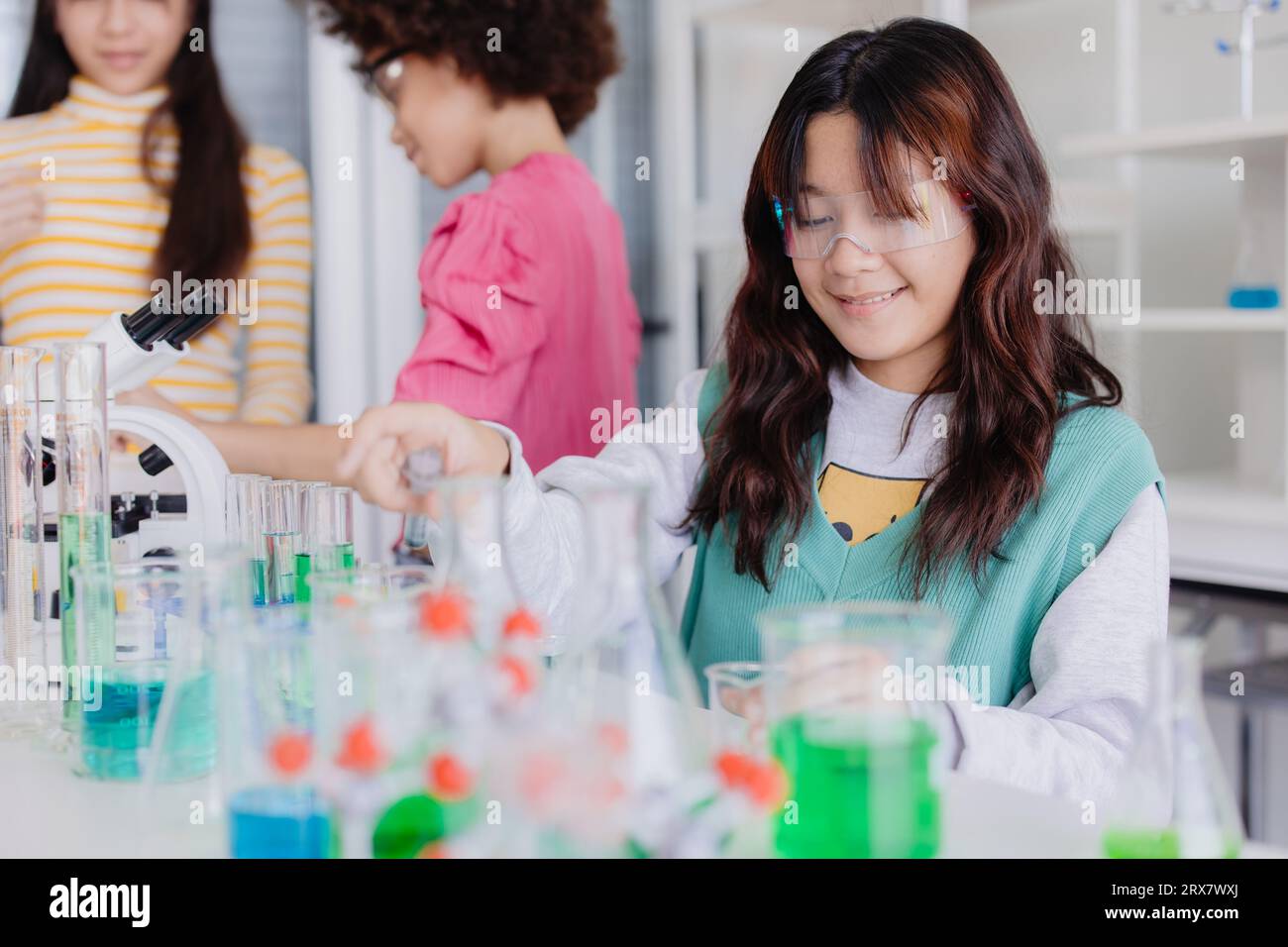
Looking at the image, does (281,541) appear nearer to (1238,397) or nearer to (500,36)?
(500,36)

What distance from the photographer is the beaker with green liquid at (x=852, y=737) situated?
2.28ft

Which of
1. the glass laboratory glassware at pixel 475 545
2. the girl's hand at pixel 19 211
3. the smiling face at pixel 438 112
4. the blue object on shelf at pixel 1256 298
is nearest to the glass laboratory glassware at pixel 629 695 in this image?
the glass laboratory glassware at pixel 475 545

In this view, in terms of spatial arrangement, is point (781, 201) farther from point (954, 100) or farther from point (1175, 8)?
point (1175, 8)

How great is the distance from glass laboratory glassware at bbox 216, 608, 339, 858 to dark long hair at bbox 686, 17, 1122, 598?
0.71 metres

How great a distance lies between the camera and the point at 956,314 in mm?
1372

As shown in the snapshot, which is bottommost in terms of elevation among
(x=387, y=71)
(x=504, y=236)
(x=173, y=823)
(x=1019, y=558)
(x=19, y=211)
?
(x=173, y=823)

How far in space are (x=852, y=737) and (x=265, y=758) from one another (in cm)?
31

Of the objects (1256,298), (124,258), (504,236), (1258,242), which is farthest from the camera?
(124,258)

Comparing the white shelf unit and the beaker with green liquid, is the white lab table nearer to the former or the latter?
the beaker with green liquid

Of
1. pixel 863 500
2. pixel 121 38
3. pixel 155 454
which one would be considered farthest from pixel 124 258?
pixel 863 500

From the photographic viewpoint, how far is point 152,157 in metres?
2.44

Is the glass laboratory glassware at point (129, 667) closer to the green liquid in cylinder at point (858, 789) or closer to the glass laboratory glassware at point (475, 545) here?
the glass laboratory glassware at point (475, 545)

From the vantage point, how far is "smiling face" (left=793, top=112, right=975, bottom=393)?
1.29 m
